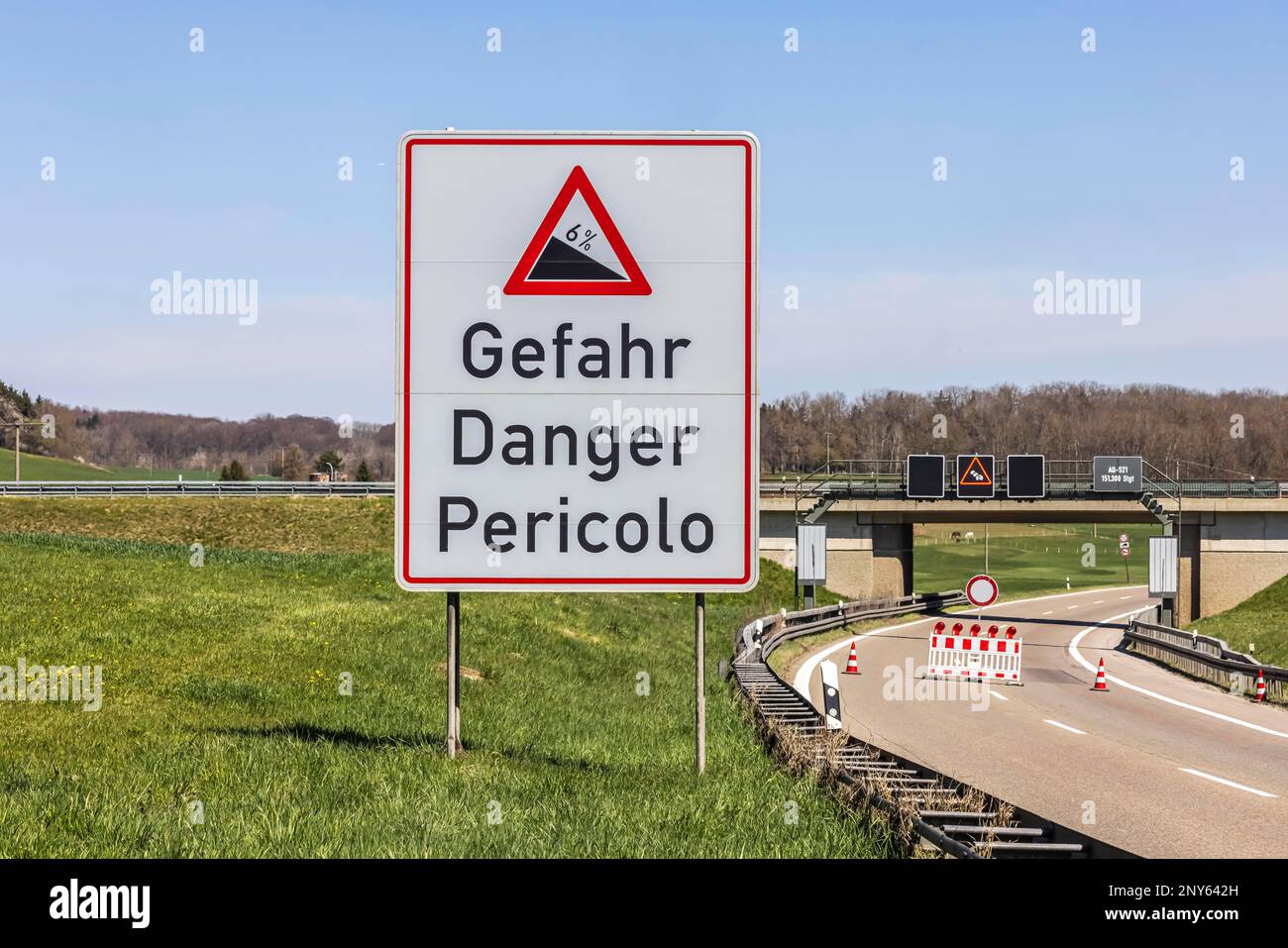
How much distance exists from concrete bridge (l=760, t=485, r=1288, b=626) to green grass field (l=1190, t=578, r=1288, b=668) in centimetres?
125

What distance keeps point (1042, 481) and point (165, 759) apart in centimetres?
5038

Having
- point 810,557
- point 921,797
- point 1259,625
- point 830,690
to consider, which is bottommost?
point 1259,625

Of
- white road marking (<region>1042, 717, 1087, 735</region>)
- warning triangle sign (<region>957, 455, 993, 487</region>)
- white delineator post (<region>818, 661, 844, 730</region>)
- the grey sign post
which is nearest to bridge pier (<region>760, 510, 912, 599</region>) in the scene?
warning triangle sign (<region>957, 455, 993, 487</region>)

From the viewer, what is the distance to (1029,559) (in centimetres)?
13125

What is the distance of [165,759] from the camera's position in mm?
9312

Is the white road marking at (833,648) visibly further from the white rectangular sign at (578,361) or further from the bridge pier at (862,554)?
the white rectangular sign at (578,361)

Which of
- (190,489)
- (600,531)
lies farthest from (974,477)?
(600,531)

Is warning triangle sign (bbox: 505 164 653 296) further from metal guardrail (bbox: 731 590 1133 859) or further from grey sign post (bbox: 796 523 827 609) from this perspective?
grey sign post (bbox: 796 523 827 609)

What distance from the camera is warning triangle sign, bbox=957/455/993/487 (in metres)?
54.0

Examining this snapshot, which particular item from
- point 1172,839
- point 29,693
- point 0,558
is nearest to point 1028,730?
point 1172,839

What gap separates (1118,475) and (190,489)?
50.8 m

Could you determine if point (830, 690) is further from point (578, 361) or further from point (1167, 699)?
point (1167, 699)
